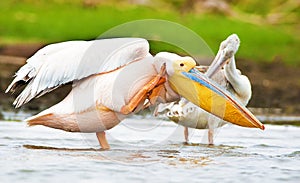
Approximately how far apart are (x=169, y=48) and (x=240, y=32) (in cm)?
203

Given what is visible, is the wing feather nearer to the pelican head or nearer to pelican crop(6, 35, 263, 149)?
pelican crop(6, 35, 263, 149)

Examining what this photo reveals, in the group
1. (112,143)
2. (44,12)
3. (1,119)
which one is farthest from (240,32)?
(112,143)

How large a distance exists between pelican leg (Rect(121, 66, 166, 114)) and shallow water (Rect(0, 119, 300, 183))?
0.42 m

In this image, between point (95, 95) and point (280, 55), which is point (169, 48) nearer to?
point (280, 55)

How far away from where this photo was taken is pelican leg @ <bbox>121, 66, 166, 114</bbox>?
7.02 m

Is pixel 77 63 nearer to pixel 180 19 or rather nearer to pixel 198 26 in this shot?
pixel 198 26

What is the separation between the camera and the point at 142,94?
276 inches

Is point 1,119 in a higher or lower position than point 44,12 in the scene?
lower

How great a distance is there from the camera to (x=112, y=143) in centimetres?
850

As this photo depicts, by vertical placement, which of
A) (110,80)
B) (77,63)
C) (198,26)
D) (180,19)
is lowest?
(110,80)

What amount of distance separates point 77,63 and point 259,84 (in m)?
7.80

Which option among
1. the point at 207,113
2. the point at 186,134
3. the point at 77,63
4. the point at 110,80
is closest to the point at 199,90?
the point at 110,80

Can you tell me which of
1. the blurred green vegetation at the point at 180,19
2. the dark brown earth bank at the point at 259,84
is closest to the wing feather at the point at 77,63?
the dark brown earth bank at the point at 259,84

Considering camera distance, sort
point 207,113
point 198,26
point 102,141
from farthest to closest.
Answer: point 198,26
point 207,113
point 102,141
